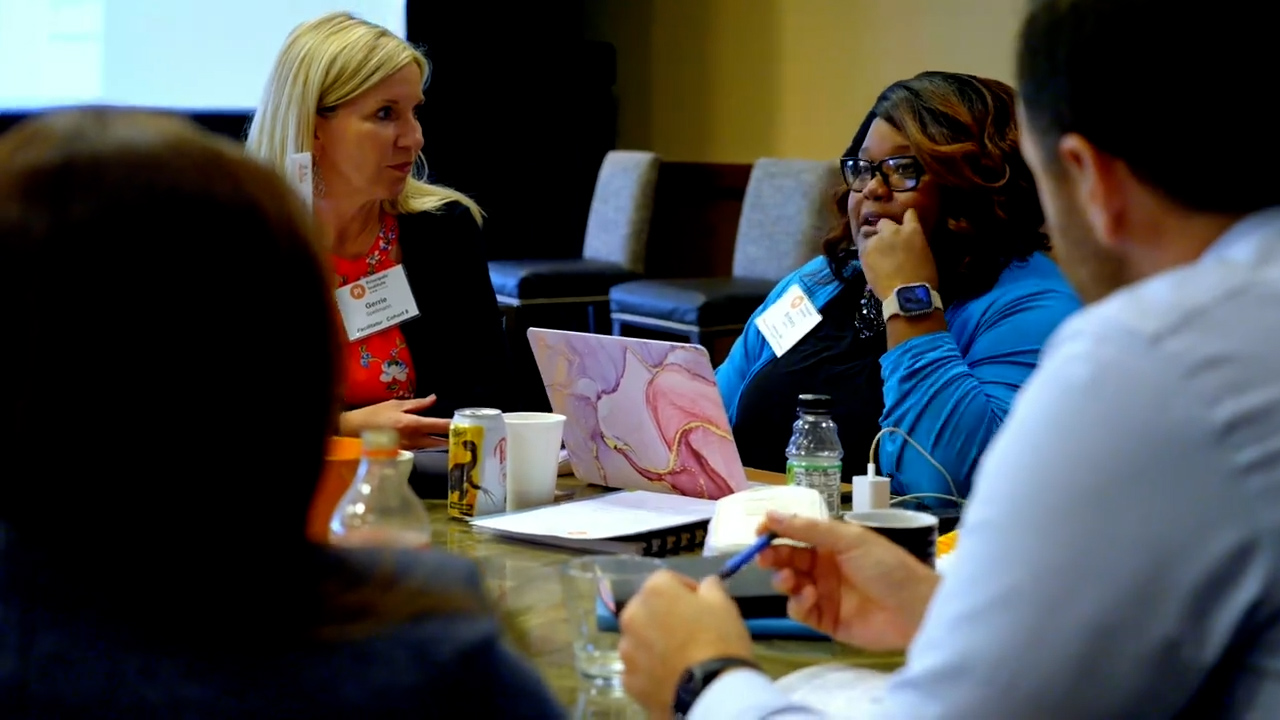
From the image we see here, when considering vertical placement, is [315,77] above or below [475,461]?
above

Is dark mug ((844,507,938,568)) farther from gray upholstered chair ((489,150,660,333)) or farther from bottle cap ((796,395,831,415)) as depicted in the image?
gray upholstered chair ((489,150,660,333))

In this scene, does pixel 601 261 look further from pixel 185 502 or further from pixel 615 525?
pixel 185 502

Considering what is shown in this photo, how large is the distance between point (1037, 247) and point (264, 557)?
5.80 ft

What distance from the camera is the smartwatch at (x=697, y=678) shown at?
109 cm

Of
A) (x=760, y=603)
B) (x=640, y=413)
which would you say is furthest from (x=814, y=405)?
(x=760, y=603)

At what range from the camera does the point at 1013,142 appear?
7.36 ft

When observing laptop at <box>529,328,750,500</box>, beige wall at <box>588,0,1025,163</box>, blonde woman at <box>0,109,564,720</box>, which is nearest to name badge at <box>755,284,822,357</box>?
laptop at <box>529,328,750,500</box>

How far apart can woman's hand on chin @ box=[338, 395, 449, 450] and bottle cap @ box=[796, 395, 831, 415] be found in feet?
1.80

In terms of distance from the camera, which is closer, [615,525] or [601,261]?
[615,525]

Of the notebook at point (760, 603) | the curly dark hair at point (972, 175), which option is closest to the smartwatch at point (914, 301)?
the curly dark hair at point (972, 175)

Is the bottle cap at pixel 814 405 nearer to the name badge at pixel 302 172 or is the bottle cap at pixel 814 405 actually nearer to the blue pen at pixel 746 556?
the blue pen at pixel 746 556

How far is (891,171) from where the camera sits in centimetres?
226

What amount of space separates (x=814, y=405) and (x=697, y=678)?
2.66 ft

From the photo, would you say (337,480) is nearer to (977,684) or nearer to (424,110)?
(977,684)
